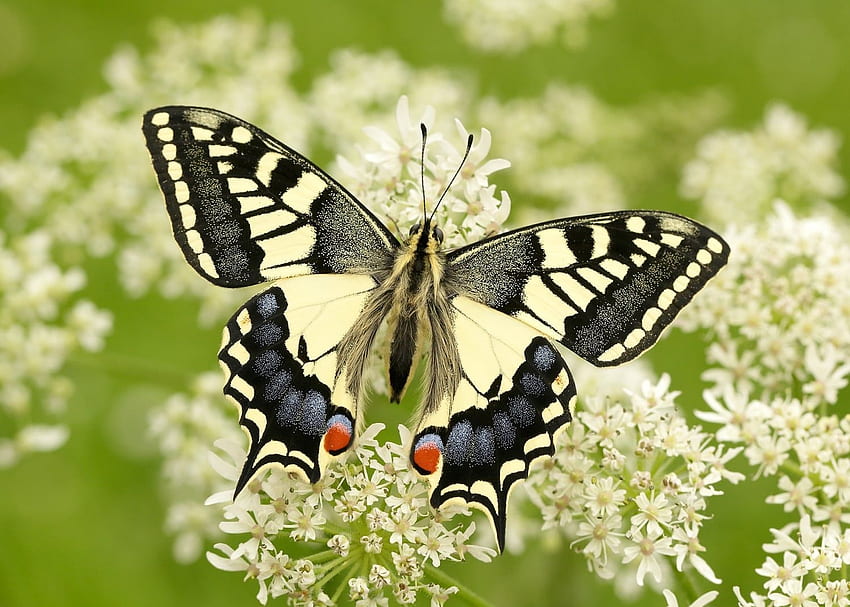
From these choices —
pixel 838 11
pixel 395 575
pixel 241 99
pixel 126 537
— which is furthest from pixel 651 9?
pixel 395 575

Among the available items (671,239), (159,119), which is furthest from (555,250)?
(159,119)

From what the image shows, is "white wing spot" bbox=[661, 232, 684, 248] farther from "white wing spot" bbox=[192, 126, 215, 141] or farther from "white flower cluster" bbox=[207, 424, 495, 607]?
"white wing spot" bbox=[192, 126, 215, 141]

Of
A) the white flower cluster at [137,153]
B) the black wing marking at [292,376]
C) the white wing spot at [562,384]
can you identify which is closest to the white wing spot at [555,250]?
the white wing spot at [562,384]

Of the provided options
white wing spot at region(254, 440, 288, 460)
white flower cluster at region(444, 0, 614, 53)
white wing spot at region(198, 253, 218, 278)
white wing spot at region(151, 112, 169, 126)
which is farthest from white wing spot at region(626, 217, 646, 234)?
white flower cluster at region(444, 0, 614, 53)

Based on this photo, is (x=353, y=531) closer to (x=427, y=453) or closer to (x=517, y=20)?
(x=427, y=453)

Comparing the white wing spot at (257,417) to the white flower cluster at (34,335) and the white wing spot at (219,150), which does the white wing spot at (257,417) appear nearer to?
the white wing spot at (219,150)
